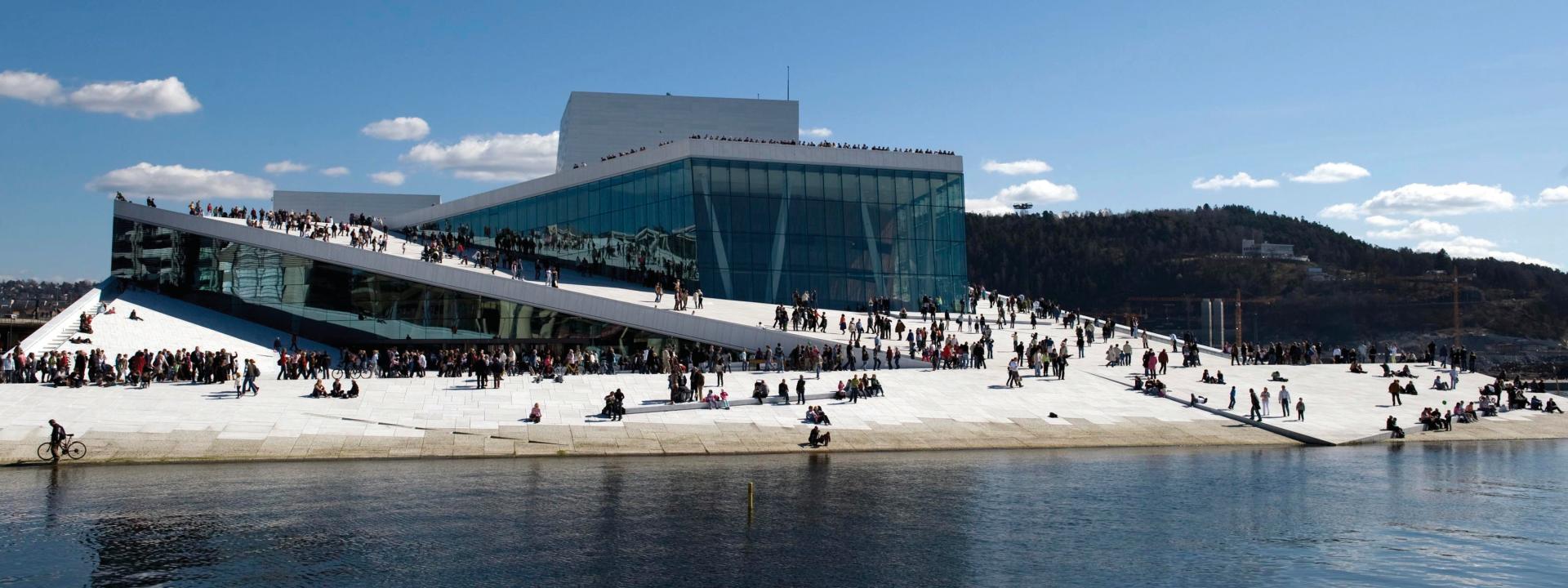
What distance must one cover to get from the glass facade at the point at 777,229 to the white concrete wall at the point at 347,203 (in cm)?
2284

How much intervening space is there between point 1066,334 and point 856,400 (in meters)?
15.8

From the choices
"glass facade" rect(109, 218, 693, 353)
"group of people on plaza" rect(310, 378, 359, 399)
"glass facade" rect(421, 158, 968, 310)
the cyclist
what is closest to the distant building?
"glass facade" rect(421, 158, 968, 310)

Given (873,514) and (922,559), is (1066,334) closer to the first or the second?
(873,514)

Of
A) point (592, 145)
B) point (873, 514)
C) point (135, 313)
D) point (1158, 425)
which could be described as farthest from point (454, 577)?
point (592, 145)

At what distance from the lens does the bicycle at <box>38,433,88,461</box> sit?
29.1m

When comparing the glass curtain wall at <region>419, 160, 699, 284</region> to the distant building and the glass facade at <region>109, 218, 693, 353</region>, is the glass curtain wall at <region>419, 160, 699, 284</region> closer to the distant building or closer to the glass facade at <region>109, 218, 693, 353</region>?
the glass facade at <region>109, 218, 693, 353</region>

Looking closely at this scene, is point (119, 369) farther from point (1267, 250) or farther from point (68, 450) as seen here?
point (1267, 250)

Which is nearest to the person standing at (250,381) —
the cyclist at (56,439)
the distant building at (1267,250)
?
the cyclist at (56,439)

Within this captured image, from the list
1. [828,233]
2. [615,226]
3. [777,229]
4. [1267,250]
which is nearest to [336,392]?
[615,226]

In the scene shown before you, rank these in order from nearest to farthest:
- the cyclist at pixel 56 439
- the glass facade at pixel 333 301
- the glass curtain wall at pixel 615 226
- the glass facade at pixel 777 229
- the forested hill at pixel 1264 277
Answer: the cyclist at pixel 56 439, the glass facade at pixel 333 301, the glass facade at pixel 777 229, the glass curtain wall at pixel 615 226, the forested hill at pixel 1264 277

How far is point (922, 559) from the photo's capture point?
19891mm

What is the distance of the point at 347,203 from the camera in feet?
262

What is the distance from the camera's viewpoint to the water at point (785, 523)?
18.8 metres

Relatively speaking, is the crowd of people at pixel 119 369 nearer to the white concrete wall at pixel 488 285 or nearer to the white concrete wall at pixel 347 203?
the white concrete wall at pixel 488 285
